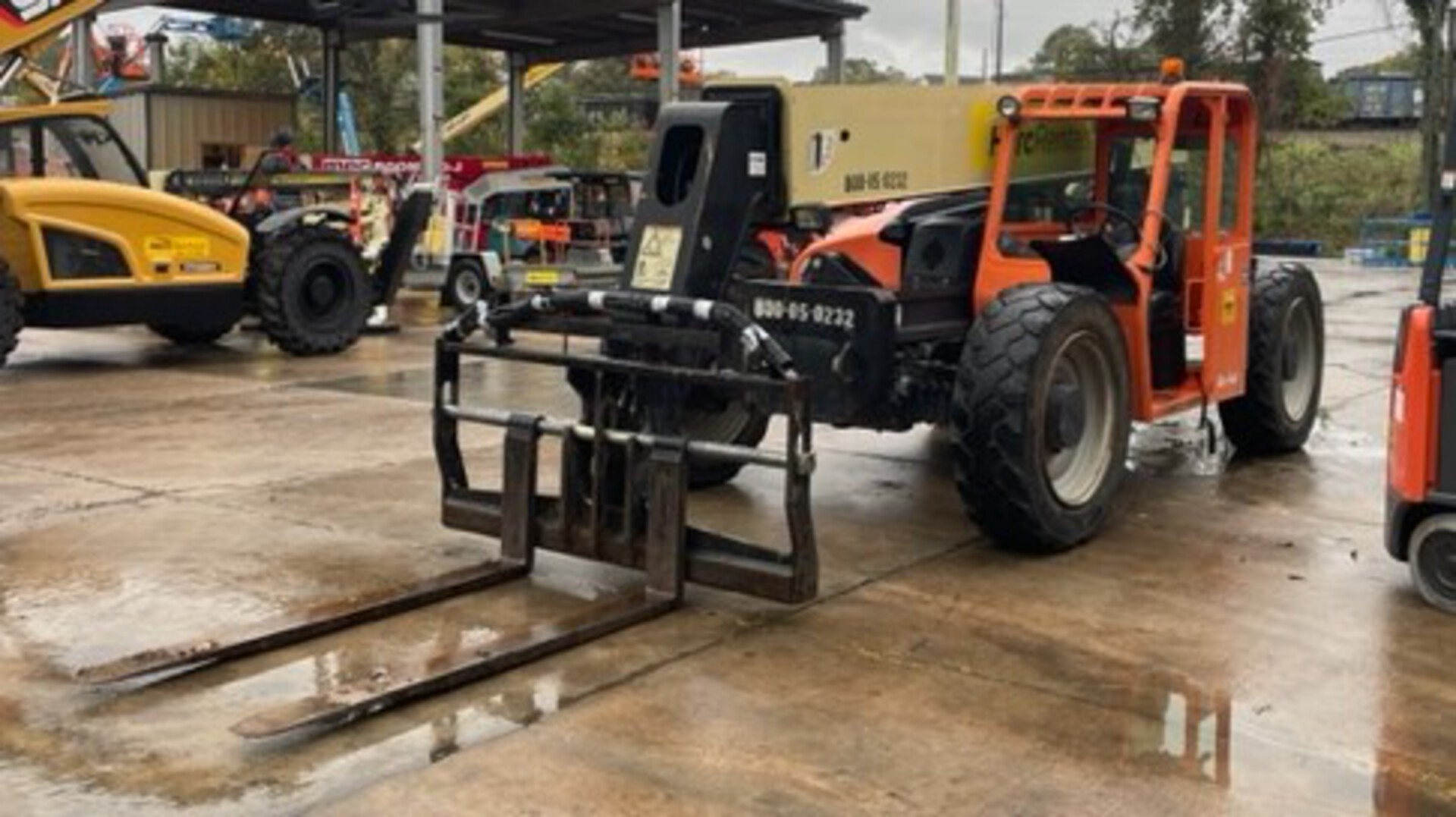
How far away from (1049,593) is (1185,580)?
2.10ft

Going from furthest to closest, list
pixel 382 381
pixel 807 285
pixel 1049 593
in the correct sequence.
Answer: pixel 382 381, pixel 807 285, pixel 1049 593

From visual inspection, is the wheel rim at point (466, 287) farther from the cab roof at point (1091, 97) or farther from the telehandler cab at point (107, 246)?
the cab roof at point (1091, 97)

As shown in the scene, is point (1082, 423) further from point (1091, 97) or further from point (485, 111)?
point (485, 111)

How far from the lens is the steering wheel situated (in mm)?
7664

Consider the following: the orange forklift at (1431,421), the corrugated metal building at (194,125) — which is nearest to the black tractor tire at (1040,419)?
the orange forklift at (1431,421)

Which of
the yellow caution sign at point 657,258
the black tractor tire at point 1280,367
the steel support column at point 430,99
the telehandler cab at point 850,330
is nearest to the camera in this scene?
the telehandler cab at point 850,330

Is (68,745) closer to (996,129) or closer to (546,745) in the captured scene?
(546,745)

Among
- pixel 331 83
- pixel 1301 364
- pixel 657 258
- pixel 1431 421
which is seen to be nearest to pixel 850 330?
pixel 657 258

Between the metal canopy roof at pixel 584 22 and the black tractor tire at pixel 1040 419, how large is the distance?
15.9 metres

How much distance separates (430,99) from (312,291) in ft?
21.3

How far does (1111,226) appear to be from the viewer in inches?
317

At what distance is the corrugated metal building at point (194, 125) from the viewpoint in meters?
28.8

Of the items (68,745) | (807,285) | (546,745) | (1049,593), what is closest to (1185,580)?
(1049,593)

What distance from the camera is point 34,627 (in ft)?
17.6
